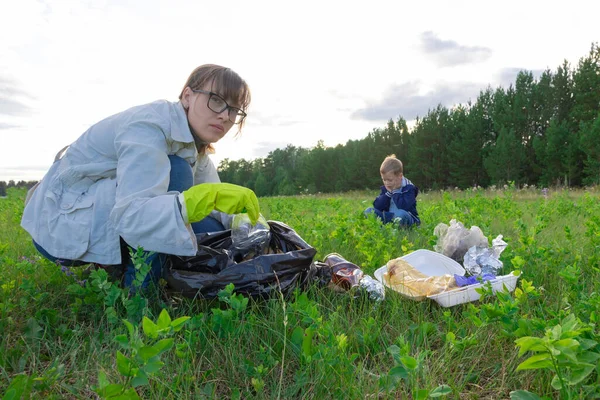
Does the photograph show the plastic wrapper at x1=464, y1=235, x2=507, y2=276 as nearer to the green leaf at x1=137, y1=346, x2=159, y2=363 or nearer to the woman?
the woman

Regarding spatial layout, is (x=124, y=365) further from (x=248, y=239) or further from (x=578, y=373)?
(x=248, y=239)

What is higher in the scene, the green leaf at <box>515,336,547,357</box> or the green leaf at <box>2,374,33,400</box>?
the green leaf at <box>515,336,547,357</box>

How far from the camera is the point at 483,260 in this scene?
2.73m

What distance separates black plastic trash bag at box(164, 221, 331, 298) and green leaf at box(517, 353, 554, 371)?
1233 millimetres

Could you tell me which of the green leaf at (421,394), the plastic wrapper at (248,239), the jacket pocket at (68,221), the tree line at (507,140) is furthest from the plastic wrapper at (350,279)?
the tree line at (507,140)

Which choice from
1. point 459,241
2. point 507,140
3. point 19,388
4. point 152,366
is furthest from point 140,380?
point 507,140

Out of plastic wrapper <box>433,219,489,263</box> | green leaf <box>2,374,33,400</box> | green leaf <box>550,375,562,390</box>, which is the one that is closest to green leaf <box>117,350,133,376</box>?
green leaf <box>2,374,33,400</box>

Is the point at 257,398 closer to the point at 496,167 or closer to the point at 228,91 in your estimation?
the point at 228,91

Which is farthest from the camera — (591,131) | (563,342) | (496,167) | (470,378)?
(496,167)

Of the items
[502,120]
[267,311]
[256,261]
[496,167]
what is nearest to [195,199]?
[256,261]

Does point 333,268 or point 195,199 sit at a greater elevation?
point 195,199

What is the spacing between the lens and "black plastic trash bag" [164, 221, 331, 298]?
2.12 m

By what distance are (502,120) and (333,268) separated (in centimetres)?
3706

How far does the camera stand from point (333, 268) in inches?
104
